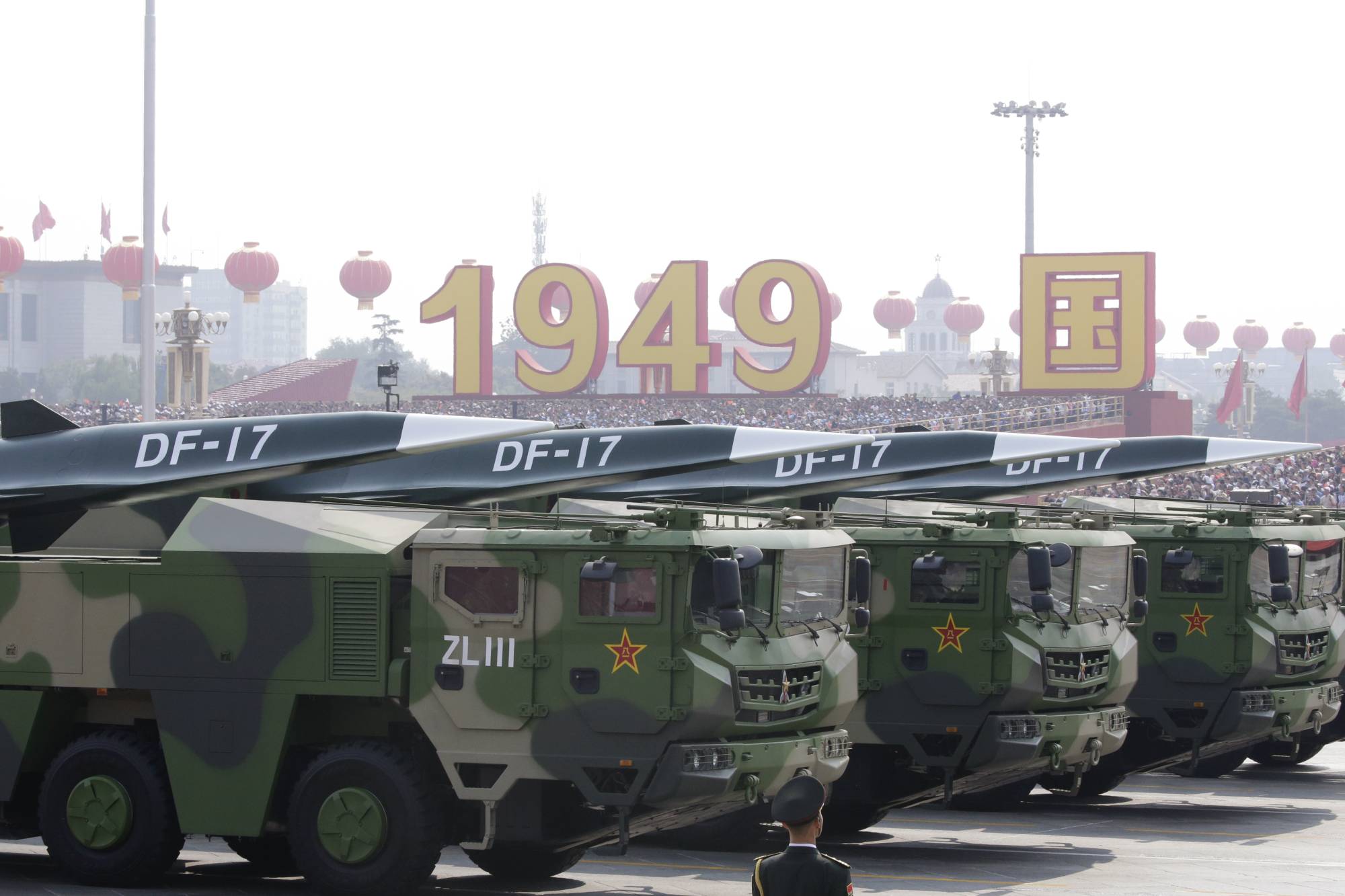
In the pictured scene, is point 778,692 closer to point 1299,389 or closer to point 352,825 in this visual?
point 352,825

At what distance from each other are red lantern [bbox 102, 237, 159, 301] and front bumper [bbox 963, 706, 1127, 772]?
71.5 m

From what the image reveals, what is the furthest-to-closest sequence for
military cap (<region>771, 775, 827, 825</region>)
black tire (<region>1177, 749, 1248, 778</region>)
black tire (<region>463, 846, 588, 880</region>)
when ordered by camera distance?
1. black tire (<region>1177, 749, 1248, 778</region>)
2. black tire (<region>463, 846, 588, 880</region>)
3. military cap (<region>771, 775, 827, 825</region>)

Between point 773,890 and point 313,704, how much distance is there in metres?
5.62

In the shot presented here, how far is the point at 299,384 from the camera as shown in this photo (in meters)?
76.9

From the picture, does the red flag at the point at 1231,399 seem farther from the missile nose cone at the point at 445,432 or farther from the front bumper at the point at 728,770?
the front bumper at the point at 728,770

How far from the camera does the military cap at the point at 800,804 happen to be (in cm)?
607

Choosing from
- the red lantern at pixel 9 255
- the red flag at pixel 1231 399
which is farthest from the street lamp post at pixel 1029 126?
the red lantern at pixel 9 255

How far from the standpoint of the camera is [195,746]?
10.9 meters

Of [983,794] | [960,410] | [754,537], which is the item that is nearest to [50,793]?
[754,537]

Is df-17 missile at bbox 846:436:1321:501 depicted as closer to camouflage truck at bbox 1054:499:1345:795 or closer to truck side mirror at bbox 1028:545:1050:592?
camouflage truck at bbox 1054:499:1345:795

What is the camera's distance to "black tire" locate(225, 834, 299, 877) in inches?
452

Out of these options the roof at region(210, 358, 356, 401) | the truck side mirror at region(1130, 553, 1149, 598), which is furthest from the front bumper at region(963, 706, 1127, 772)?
the roof at region(210, 358, 356, 401)

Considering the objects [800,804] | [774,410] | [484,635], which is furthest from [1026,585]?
[774,410]

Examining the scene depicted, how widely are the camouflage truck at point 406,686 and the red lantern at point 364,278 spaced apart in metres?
69.8
